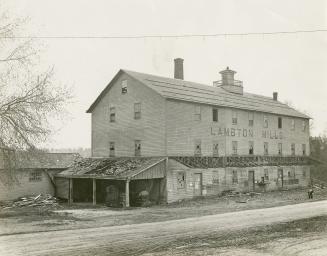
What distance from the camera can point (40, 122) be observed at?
21.2 metres

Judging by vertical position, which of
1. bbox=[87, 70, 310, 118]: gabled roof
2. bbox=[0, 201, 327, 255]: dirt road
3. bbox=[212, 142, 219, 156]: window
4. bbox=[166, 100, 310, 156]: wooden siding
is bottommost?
bbox=[0, 201, 327, 255]: dirt road

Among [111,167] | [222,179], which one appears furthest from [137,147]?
[222,179]

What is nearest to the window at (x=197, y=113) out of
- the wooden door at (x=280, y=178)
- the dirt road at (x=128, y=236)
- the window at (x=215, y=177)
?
the window at (x=215, y=177)

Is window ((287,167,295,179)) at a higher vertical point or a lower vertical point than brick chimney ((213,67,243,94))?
lower

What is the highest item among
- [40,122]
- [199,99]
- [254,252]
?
[199,99]

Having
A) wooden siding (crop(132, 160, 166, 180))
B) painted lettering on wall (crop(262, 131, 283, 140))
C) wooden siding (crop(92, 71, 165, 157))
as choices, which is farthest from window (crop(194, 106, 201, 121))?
painted lettering on wall (crop(262, 131, 283, 140))

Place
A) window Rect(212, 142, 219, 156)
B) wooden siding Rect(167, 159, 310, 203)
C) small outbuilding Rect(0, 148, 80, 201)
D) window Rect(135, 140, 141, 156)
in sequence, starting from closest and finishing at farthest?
wooden siding Rect(167, 159, 310, 203)
window Rect(135, 140, 141, 156)
small outbuilding Rect(0, 148, 80, 201)
window Rect(212, 142, 219, 156)

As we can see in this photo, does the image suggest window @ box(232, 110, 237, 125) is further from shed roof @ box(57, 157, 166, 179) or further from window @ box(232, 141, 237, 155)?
shed roof @ box(57, 157, 166, 179)

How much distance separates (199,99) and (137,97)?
5.65 metres

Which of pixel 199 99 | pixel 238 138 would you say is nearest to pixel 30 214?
pixel 199 99

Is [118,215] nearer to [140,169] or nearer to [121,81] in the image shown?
[140,169]

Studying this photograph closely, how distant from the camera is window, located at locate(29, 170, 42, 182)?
3838cm

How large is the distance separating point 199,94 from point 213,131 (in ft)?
12.1

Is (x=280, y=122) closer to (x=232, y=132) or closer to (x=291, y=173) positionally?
(x=291, y=173)
